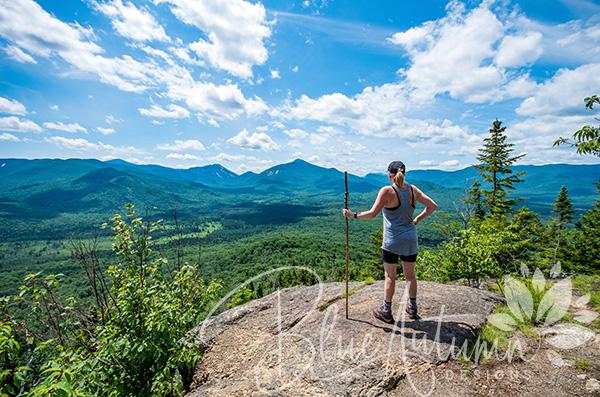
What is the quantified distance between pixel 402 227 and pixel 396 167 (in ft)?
3.38

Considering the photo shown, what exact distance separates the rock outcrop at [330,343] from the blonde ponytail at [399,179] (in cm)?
243

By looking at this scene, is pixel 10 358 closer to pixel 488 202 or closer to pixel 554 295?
pixel 554 295

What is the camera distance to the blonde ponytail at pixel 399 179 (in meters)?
4.76

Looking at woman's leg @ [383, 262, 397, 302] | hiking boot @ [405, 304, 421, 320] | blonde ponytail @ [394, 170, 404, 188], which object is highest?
blonde ponytail @ [394, 170, 404, 188]

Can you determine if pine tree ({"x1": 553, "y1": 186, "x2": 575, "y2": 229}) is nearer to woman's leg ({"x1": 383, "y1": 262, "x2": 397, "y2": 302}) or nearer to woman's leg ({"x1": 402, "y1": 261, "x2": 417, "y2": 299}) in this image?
woman's leg ({"x1": 402, "y1": 261, "x2": 417, "y2": 299})

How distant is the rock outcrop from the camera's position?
3908 millimetres

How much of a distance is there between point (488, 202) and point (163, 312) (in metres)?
25.7

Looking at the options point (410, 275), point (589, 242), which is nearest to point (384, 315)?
point (410, 275)

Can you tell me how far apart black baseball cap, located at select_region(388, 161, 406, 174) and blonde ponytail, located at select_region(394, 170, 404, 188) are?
2.8 inches

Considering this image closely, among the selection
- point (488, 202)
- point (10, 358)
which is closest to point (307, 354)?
point (10, 358)

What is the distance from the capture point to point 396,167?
4.93 m

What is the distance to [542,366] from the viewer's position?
4.02 meters

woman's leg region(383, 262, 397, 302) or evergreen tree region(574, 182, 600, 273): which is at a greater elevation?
woman's leg region(383, 262, 397, 302)

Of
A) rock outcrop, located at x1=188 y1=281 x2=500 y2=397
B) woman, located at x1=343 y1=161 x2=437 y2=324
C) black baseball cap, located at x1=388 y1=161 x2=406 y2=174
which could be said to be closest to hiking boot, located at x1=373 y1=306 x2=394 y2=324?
woman, located at x1=343 y1=161 x2=437 y2=324
